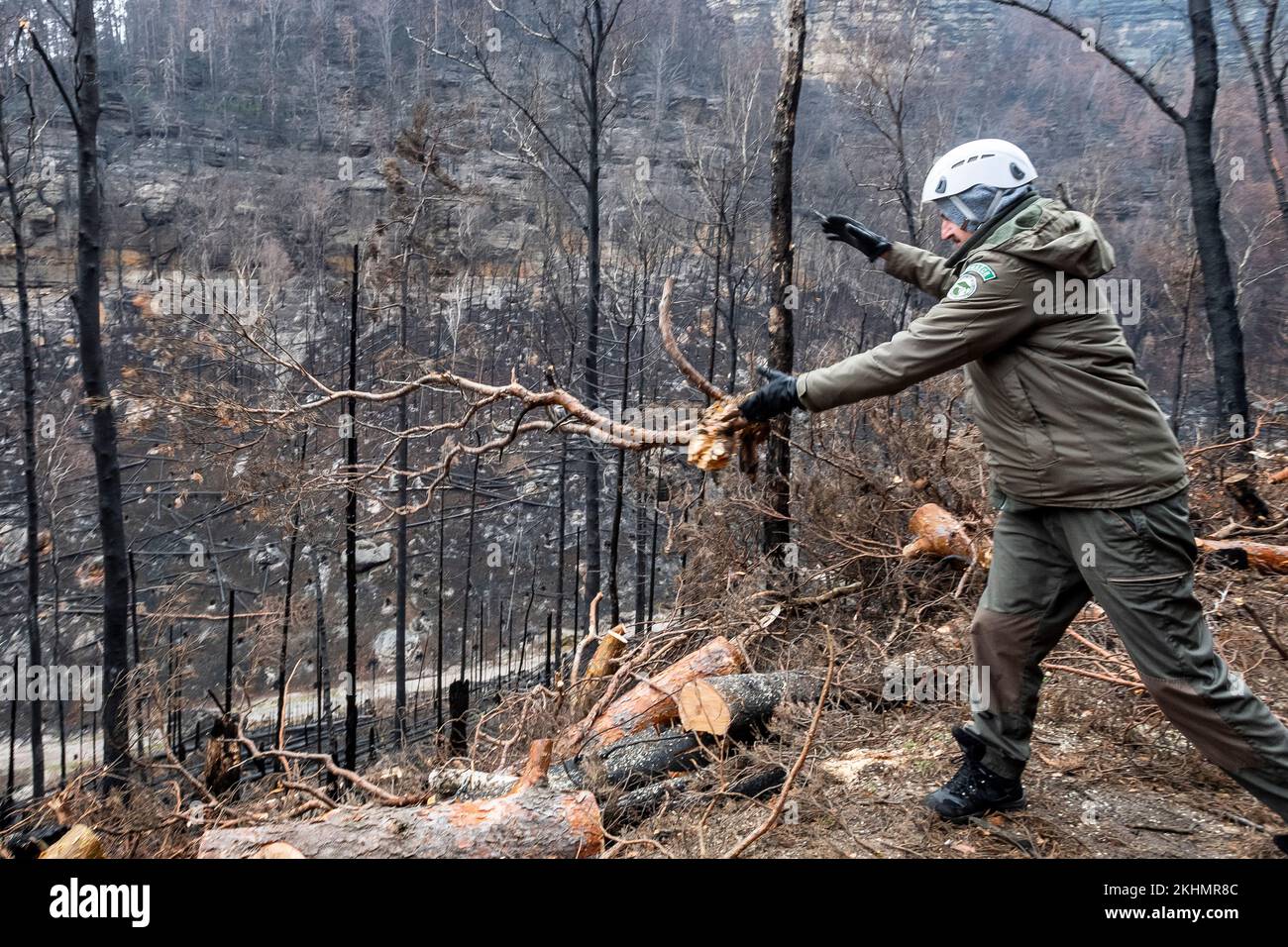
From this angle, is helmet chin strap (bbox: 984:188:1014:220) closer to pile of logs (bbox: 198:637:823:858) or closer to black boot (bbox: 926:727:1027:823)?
black boot (bbox: 926:727:1027:823)

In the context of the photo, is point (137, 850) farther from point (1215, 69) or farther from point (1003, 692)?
point (1215, 69)

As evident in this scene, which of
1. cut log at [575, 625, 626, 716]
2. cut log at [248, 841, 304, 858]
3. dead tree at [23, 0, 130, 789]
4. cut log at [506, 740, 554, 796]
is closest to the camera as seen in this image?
cut log at [248, 841, 304, 858]

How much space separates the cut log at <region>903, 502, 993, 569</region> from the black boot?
2680 millimetres

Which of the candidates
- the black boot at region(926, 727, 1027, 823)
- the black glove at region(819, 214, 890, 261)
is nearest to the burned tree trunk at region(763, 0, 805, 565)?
the black glove at region(819, 214, 890, 261)

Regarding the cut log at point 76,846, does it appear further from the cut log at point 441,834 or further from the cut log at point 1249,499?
the cut log at point 1249,499

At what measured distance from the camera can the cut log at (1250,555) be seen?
527 cm

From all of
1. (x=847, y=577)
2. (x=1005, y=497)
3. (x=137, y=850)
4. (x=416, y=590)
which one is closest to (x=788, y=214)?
(x=847, y=577)

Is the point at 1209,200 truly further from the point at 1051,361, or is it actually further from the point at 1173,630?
the point at 1173,630

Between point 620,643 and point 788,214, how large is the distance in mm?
3697

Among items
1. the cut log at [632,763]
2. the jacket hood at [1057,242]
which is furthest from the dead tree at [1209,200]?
the jacket hood at [1057,242]

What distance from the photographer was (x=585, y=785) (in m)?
4.28

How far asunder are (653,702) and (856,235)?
2975 mm

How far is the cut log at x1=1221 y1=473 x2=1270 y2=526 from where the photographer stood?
576cm
